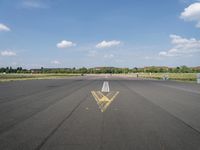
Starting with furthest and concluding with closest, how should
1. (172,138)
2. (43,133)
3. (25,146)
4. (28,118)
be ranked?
(28,118) < (43,133) < (172,138) < (25,146)

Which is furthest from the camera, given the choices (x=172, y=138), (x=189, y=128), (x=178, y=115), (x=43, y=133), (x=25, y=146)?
(x=178, y=115)

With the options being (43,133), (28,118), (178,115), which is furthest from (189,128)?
(28,118)

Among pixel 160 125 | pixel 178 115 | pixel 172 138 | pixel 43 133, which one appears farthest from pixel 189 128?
pixel 43 133

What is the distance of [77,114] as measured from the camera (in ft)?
30.3

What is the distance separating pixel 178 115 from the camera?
918cm

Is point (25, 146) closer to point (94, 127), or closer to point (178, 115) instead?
point (94, 127)

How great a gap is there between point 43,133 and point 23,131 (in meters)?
0.63

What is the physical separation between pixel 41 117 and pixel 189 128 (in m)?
4.88

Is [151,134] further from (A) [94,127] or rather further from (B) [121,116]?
(B) [121,116]

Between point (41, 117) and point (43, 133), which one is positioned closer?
point (43, 133)

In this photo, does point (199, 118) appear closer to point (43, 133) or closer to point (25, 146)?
point (43, 133)

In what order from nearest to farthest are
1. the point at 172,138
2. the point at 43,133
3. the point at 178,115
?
the point at 172,138, the point at 43,133, the point at 178,115

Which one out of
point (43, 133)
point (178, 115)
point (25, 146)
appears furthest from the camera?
point (178, 115)

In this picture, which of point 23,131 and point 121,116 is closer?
point 23,131
